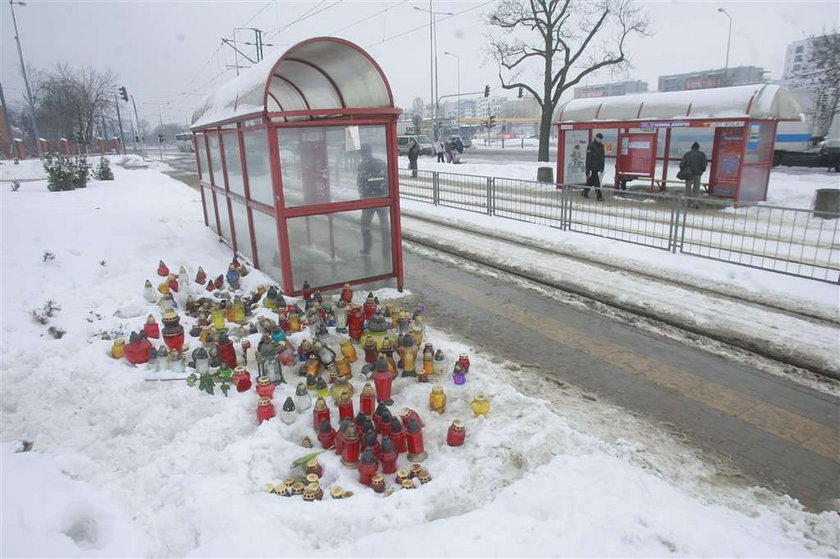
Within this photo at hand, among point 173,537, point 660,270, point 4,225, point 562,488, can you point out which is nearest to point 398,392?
point 562,488

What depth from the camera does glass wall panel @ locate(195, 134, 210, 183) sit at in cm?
1120

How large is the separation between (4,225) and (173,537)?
785 centimetres

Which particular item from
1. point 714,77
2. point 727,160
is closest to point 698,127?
point 727,160

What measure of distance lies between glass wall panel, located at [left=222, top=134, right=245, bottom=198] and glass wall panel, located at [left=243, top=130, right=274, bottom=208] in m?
0.49

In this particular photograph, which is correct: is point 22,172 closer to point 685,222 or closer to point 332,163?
point 332,163

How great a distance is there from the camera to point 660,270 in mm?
8758

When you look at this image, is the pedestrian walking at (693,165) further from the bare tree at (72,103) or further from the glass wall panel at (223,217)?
the bare tree at (72,103)

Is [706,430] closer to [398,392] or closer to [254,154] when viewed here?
[398,392]

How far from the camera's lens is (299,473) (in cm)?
387

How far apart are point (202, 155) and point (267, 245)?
189 inches

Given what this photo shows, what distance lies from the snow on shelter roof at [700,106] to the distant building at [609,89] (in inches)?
1468

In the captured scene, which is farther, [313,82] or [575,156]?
[575,156]

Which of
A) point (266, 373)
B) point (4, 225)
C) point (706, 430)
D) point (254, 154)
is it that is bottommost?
point (706, 430)

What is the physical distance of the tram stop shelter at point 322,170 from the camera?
6883 mm
